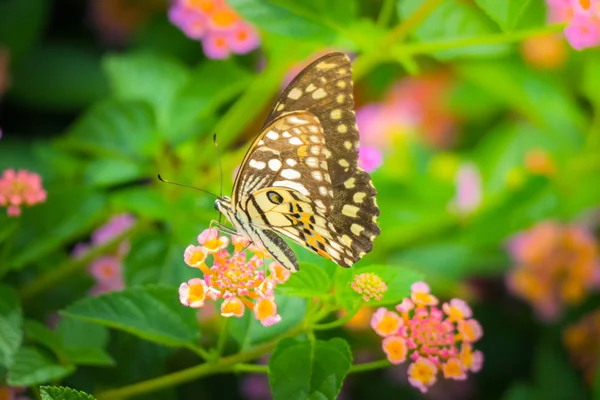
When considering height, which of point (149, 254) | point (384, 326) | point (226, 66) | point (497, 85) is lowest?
point (384, 326)

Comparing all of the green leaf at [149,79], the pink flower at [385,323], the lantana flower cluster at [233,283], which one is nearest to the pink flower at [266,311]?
the lantana flower cluster at [233,283]

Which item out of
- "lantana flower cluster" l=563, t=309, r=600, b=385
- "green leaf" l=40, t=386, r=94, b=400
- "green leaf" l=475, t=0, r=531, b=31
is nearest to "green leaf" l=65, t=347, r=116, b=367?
"green leaf" l=40, t=386, r=94, b=400

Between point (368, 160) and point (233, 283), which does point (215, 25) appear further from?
point (233, 283)

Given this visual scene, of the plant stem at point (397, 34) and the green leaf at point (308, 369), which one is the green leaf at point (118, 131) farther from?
the green leaf at point (308, 369)

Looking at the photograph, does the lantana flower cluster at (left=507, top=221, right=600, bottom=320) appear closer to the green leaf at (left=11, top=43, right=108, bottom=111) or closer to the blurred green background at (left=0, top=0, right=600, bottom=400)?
the blurred green background at (left=0, top=0, right=600, bottom=400)

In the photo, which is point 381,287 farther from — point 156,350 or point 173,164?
point 173,164

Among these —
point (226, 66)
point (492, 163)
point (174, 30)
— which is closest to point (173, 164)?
point (226, 66)
